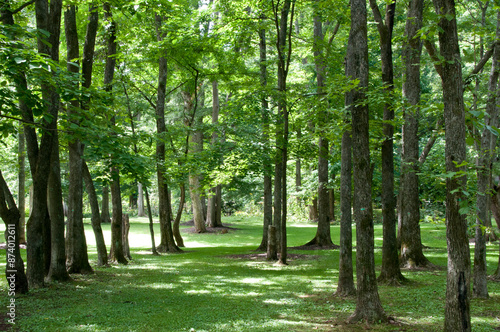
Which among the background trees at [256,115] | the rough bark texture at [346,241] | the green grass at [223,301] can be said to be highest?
the background trees at [256,115]

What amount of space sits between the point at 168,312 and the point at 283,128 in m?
7.54

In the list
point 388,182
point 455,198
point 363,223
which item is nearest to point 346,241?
point 388,182

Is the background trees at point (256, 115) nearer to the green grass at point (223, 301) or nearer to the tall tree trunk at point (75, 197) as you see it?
the tall tree trunk at point (75, 197)

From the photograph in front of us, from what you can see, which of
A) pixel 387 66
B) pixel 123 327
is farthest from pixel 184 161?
pixel 123 327

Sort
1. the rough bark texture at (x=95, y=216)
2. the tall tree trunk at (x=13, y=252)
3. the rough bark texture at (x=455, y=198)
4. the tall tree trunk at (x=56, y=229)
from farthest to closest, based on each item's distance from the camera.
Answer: the rough bark texture at (x=95, y=216)
the tall tree trunk at (x=56, y=229)
the tall tree trunk at (x=13, y=252)
the rough bark texture at (x=455, y=198)

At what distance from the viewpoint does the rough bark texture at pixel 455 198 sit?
14.7ft

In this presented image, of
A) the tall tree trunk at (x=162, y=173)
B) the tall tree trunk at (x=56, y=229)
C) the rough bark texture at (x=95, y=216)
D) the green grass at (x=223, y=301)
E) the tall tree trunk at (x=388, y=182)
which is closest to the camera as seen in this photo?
the green grass at (x=223, y=301)

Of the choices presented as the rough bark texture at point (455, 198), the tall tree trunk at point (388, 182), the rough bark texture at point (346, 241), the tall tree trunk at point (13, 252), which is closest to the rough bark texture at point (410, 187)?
the tall tree trunk at point (388, 182)

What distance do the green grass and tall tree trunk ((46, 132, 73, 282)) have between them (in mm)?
408

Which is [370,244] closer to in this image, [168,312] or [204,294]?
[168,312]

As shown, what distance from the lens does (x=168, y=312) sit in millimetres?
6914

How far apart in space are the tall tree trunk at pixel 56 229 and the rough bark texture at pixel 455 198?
7581 mm

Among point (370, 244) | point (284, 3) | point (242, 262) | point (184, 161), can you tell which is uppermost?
point (284, 3)

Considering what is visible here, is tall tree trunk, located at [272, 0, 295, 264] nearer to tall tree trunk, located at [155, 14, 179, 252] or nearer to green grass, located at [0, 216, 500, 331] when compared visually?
green grass, located at [0, 216, 500, 331]
